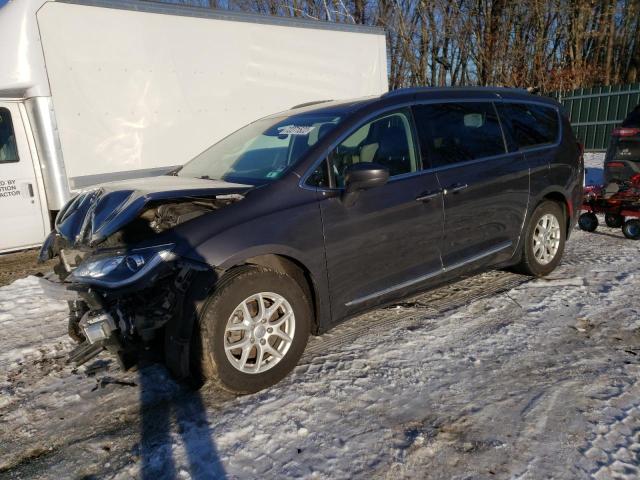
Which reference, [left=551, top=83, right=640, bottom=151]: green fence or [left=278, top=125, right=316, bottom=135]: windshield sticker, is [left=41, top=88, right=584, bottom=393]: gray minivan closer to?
[left=278, top=125, right=316, bottom=135]: windshield sticker

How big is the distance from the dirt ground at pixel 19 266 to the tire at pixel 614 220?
7178 mm

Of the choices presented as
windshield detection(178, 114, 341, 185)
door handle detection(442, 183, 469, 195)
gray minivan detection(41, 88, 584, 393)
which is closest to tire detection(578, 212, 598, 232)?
gray minivan detection(41, 88, 584, 393)

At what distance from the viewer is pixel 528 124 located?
15.4 ft

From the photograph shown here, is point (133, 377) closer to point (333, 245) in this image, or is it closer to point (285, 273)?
point (285, 273)

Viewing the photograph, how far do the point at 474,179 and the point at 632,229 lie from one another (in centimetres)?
355

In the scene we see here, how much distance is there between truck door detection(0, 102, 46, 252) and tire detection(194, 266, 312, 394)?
15.7ft

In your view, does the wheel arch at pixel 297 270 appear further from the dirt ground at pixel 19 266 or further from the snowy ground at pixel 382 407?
the dirt ground at pixel 19 266

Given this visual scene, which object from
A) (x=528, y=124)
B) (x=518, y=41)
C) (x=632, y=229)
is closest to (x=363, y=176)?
(x=528, y=124)

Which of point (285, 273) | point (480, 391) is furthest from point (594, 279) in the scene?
point (285, 273)

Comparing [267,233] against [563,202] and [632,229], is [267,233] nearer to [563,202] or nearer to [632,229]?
[563,202]

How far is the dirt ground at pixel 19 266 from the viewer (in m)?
6.00

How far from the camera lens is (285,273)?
3145 mm

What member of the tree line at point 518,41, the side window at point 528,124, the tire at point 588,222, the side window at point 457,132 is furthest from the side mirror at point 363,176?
the tree line at point 518,41

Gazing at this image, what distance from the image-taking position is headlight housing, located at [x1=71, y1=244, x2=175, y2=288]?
270cm
